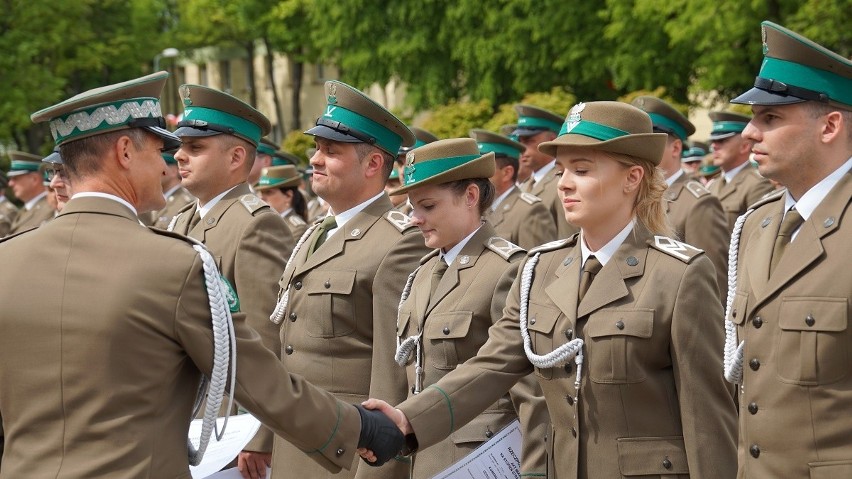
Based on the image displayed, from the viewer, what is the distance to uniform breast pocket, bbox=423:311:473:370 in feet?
18.1

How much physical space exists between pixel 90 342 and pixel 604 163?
2.00 meters

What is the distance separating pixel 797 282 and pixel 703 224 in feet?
16.6

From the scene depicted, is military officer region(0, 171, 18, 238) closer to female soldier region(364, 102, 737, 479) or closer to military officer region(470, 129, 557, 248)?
military officer region(470, 129, 557, 248)

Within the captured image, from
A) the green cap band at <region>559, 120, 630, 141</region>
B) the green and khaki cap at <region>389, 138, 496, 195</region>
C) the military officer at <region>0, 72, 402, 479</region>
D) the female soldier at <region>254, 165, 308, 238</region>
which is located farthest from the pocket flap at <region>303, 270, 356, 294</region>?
the female soldier at <region>254, 165, 308, 238</region>

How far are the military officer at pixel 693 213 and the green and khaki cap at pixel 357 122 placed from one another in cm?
303

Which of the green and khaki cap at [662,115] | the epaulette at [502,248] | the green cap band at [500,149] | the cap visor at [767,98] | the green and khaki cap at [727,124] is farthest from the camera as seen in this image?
the green and khaki cap at [727,124]

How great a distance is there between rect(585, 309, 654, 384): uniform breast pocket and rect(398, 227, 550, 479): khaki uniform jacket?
2.79 ft

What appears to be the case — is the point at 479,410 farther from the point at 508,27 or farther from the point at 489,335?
the point at 508,27

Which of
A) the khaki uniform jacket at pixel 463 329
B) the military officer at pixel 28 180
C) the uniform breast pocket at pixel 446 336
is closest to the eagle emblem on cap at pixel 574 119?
the khaki uniform jacket at pixel 463 329

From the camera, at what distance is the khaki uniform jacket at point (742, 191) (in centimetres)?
1151

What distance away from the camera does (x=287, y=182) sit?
1269 cm

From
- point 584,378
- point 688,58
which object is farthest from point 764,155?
point 688,58

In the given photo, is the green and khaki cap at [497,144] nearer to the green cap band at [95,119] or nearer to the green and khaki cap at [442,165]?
the green and khaki cap at [442,165]

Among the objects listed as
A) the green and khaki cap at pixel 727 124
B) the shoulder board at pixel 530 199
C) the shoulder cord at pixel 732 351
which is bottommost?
the green and khaki cap at pixel 727 124
